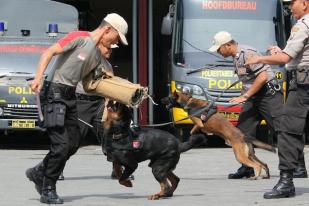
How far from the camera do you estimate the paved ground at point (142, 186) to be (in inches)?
344

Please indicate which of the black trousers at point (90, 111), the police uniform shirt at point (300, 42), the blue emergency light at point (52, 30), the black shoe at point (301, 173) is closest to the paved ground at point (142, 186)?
the black shoe at point (301, 173)

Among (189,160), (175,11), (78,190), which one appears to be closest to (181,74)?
(175,11)

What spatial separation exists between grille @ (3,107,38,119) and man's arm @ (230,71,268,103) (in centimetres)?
549

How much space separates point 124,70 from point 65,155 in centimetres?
1359

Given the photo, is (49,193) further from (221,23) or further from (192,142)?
(221,23)

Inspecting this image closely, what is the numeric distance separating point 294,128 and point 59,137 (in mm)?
2199

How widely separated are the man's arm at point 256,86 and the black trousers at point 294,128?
1.73m

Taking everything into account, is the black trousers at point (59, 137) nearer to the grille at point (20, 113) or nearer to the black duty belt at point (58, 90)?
the black duty belt at point (58, 90)

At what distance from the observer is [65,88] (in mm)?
8414

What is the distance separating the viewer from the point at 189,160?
13.6 meters

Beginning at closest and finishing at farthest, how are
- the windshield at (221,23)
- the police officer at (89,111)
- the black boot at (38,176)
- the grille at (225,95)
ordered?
the black boot at (38,176)
the police officer at (89,111)
the grille at (225,95)
the windshield at (221,23)

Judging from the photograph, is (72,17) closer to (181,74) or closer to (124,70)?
(181,74)

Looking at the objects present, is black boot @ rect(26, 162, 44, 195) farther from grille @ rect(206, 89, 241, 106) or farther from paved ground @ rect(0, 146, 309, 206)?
grille @ rect(206, 89, 241, 106)

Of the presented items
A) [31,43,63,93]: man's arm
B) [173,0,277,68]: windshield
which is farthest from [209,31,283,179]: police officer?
[173,0,277,68]: windshield
